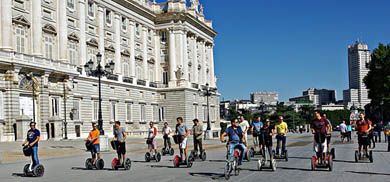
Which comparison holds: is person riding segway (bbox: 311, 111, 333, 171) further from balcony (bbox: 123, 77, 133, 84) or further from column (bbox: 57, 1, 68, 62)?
balcony (bbox: 123, 77, 133, 84)

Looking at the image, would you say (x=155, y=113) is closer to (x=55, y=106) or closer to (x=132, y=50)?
(x=132, y=50)

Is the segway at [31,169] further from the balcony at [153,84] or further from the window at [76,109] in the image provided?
the balcony at [153,84]

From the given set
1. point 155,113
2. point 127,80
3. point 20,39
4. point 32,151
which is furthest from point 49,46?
point 32,151

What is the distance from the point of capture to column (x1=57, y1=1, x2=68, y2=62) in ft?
151

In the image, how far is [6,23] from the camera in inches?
1527

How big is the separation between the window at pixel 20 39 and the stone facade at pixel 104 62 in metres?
0.08

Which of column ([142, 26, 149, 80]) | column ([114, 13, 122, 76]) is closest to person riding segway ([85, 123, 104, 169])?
column ([114, 13, 122, 76])

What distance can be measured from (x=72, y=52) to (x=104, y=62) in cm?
706

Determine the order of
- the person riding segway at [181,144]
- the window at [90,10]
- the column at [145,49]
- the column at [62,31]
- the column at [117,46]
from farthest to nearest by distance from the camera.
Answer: the column at [145,49]
the column at [117,46]
the window at [90,10]
the column at [62,31]
the person riding segway at [181,144]

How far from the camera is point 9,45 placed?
1528 inches

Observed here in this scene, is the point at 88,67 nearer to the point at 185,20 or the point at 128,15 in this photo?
the point at 128,15

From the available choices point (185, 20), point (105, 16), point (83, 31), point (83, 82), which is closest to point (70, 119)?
point (83, 82)

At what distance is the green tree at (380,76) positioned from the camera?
61375mm

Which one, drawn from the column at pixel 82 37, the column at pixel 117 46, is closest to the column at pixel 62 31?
the column at pixel 82 37
